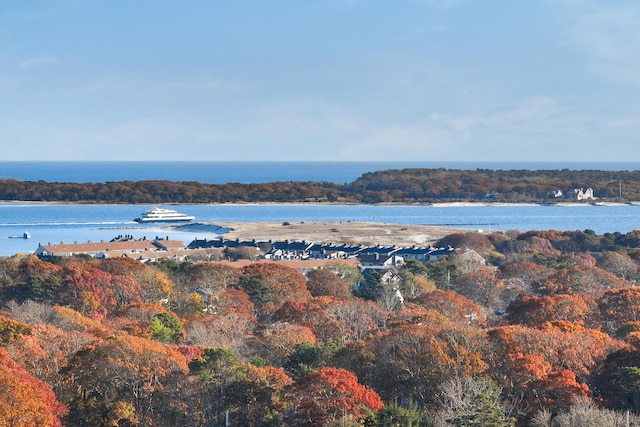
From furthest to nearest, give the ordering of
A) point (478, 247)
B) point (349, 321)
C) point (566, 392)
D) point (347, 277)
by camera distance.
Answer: point (478, 247), point (347, 277), point (349, 321), point (566, 392)

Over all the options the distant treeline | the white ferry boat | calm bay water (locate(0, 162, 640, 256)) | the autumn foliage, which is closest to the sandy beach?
calm bay water (locate(0, 162, 640, 256))

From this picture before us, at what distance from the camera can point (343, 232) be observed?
82250 mm

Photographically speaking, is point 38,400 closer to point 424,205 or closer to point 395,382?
point 395,382

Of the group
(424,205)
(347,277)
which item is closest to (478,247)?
(347,277)

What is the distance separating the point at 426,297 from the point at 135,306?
30.8 ft

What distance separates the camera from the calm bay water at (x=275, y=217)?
287 feet

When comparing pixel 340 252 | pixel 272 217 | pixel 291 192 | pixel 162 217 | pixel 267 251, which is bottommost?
pixel 272 217

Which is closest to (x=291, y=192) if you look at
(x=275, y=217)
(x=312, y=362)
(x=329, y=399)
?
(x=275, y=217)

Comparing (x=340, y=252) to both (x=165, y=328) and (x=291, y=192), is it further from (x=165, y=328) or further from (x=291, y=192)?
(x=291, y=192)

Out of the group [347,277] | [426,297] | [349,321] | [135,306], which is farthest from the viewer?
[347,277]

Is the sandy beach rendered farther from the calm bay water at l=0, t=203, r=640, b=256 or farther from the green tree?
the green tree

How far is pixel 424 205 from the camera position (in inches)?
5477

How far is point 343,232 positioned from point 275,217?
1121 inches

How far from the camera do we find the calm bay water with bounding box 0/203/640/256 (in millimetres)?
87562
